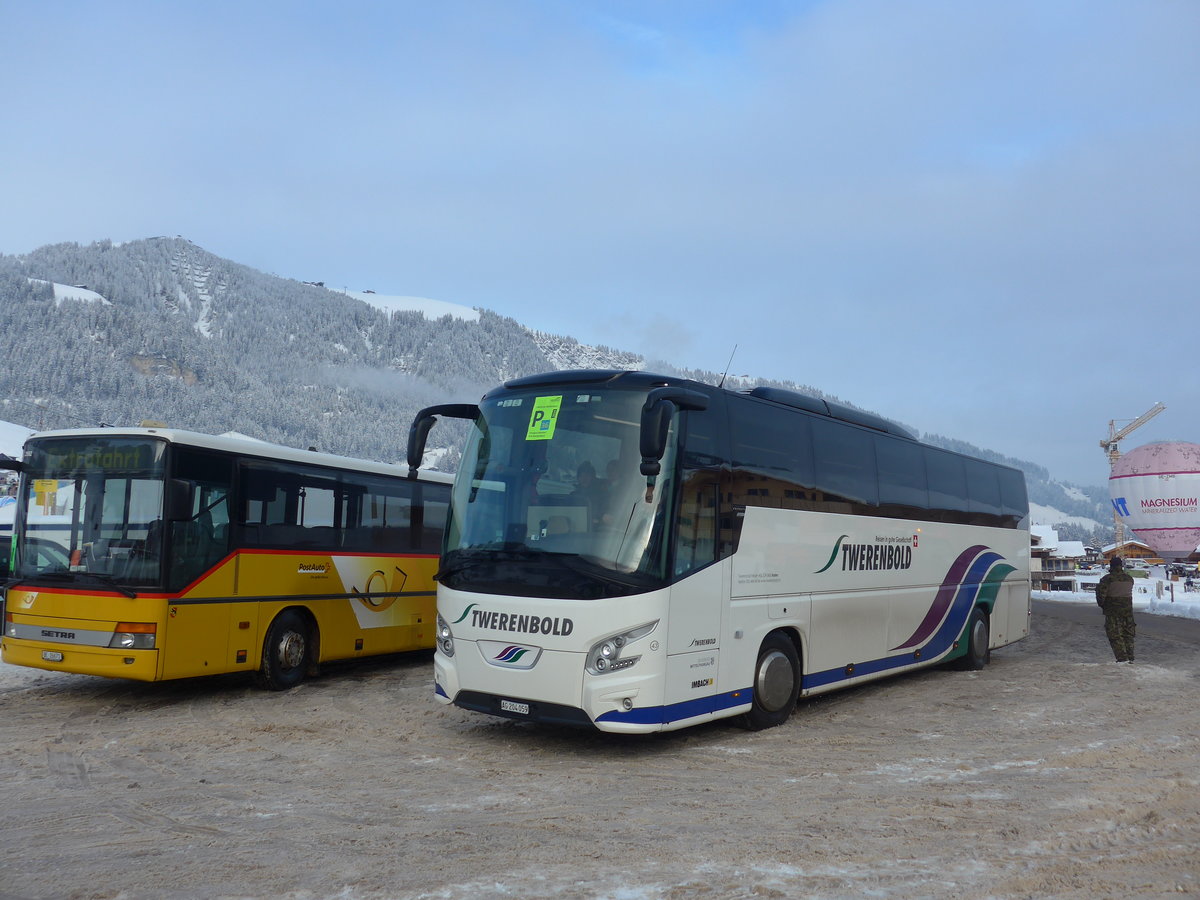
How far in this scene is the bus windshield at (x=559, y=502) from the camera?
7.83m

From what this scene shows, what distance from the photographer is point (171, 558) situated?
10047mm

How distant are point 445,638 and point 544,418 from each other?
2.14m

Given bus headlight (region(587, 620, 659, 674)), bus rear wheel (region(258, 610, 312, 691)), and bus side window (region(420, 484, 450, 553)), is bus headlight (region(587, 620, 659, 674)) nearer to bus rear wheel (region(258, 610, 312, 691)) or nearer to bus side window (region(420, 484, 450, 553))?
bus rear wheel (region(258, 610, 312, 691))

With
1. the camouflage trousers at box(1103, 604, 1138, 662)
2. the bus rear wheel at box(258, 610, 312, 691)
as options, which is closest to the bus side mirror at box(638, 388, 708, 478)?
the bus rear wheel at box(258, 610, 312, 691)

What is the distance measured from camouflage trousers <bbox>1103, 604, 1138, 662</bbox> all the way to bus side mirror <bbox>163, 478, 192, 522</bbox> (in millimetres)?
13018

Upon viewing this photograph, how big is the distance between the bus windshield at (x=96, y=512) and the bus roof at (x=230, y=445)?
8cm

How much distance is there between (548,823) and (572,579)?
216cm

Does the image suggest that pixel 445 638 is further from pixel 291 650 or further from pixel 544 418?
pixel 291 650

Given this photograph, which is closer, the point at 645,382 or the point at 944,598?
the point at 645,382

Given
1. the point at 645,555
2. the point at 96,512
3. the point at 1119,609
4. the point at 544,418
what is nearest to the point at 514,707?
the point at 645,555

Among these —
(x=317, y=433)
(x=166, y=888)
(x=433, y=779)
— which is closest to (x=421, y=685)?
(x=433, y=779)

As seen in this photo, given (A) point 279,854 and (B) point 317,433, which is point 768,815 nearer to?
(A) point 279,854

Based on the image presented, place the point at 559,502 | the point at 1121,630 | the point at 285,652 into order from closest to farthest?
the point at 559,502 → the point at 285,652 → the point at 1121,630

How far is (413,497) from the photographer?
46.5 ft
